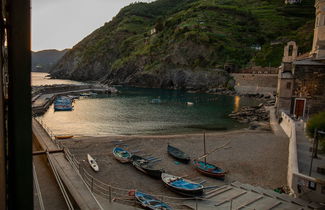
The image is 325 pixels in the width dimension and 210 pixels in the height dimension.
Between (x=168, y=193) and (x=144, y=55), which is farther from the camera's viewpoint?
(x=144, y=55)

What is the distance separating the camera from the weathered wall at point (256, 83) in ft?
243

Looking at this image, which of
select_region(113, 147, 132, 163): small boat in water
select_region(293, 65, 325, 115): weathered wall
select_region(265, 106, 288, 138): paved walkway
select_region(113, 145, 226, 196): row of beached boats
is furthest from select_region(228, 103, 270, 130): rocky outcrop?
select_region(113, 147, 132, 163): small boat in water

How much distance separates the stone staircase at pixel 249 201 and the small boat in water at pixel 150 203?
1.61 meters

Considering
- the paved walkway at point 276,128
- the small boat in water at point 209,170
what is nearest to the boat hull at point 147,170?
the small boat in water at point 209,170

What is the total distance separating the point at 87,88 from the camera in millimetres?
89000

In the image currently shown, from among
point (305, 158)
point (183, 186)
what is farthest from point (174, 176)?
point (305, 158)

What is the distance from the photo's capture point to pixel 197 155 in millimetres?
23578

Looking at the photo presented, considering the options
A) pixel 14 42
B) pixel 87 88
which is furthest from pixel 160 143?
pixel 87 88

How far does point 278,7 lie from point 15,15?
445ft

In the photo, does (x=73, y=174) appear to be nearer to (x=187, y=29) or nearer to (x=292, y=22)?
(x=187, y=29)

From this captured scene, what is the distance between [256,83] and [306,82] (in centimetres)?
4845

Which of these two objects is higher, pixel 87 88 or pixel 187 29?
pixel 187 29

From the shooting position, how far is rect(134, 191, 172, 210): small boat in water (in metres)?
13.0

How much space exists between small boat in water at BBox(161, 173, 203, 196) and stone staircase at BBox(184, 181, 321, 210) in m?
0.67
